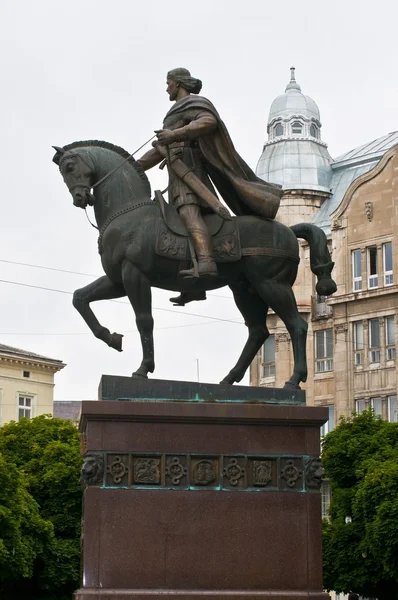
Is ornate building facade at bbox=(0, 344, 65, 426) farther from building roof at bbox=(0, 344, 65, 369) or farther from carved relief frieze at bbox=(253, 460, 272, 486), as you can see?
carved relief frieze at bbox=(253, 460, 272, 486)

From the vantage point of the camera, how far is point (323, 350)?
69.6m

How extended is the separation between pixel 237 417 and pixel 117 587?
2375 mm

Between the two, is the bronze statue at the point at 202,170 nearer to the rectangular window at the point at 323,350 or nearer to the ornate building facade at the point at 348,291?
the ornate building facade at the point at 348,291

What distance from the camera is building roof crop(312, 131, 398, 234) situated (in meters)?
72.4

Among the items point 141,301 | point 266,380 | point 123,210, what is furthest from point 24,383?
point 141,301

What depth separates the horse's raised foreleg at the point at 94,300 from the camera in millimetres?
17562

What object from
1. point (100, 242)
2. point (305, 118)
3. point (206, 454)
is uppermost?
point (305, 118)

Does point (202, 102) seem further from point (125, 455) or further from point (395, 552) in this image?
point (395, 552)

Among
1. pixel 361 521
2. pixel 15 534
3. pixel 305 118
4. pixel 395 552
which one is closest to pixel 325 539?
pixel 361 521

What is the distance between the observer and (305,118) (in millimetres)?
74375

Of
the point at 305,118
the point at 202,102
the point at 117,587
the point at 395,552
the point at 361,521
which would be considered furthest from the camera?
the point at 305,118

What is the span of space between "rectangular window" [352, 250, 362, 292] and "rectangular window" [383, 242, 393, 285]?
1.59 metres

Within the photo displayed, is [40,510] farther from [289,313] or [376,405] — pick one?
[289,313]

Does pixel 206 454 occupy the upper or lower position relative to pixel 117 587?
upper
